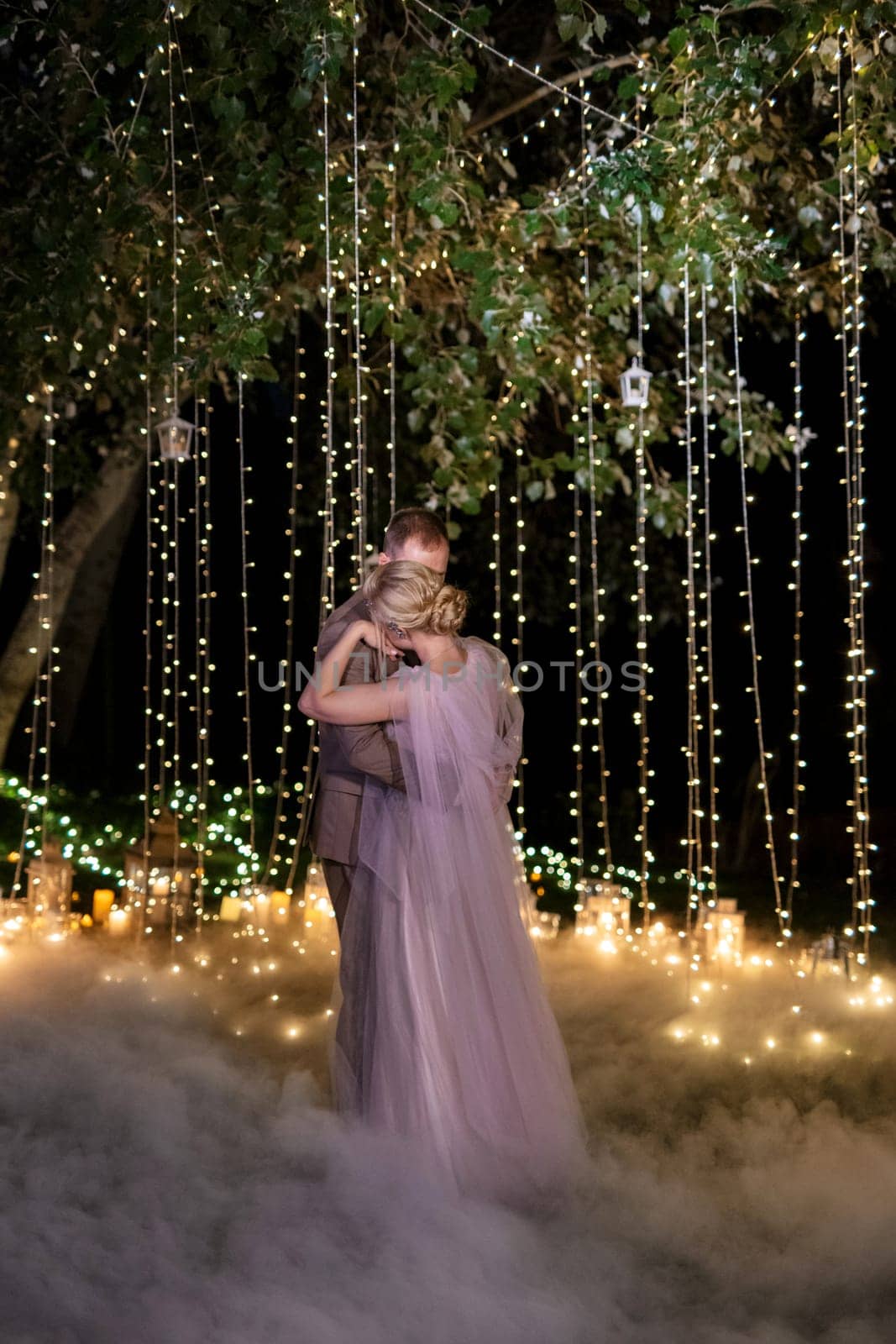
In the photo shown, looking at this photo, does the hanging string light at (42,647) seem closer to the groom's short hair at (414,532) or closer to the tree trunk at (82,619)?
the tree trunk at (82,619)

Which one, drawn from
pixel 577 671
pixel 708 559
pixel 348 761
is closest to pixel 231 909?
pixel 577 671

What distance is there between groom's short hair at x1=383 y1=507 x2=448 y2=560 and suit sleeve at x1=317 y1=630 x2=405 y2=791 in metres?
0.23

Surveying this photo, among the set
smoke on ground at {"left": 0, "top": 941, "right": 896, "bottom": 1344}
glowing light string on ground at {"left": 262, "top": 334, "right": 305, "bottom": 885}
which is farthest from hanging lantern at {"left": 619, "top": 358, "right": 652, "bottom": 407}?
smoke on ground at {"left": 0, "top": 941, "right": 896, "bottom": 1344}

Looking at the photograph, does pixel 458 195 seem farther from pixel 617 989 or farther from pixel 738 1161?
pixel 738 1161

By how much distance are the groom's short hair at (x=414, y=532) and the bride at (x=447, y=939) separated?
89 mm

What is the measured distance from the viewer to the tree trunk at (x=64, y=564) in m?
6.25

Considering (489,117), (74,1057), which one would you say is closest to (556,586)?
(489,117)

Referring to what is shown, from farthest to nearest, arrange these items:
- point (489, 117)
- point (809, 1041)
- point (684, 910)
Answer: point (684, 910)
point (489, 117)
point (809, 1041)

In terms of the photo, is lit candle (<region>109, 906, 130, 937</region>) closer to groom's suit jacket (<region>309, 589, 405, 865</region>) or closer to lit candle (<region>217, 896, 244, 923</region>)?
lit candle (<region>217, 896, 244, 923</region>)

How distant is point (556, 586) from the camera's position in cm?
734

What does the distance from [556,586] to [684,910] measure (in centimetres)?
203

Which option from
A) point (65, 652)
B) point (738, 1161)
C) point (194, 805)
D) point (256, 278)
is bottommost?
point (738, 1161)

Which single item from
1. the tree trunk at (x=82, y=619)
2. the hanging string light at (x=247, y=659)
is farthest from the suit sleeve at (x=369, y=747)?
the tree trunk at (x=82, y=619)

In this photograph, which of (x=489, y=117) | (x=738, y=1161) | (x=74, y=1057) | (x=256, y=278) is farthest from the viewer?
(x=489, y=117)
